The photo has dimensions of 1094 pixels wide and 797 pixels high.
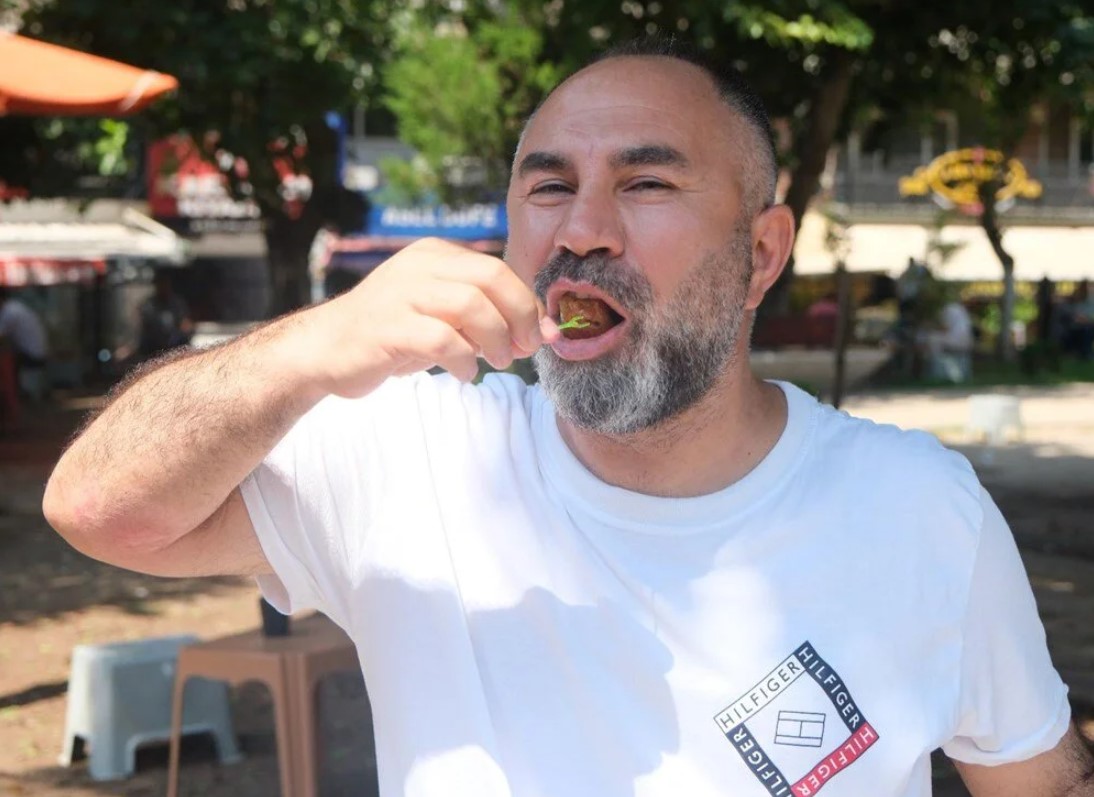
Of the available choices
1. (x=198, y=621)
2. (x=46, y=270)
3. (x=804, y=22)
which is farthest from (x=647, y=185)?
(x=46, y=270)

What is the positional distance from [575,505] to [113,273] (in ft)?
87.5

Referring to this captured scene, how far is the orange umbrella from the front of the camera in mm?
6945

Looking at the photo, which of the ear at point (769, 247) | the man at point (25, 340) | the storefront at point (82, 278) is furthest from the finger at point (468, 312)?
the storefront at point (82, 278)

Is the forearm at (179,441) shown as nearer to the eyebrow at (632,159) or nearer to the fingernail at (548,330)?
the fingernail at (548,330)

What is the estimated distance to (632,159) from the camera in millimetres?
1988

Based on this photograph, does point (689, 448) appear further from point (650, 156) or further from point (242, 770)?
point (242, 770)

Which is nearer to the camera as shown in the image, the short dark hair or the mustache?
the mustache

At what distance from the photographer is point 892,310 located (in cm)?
3297

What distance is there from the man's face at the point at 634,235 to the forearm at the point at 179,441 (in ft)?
1.16

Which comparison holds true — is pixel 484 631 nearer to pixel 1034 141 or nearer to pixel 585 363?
pixel 585 363

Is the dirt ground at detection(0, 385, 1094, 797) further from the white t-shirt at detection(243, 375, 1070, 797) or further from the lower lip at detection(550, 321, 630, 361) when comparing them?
the lower lip at detection(550, 321, 630, 361)

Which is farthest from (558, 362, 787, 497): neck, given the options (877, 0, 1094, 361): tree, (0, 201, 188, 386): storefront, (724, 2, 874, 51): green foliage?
(0, 201, 188, 386): storefront

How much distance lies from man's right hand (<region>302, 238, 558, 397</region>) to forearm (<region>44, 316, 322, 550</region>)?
2.0 inches

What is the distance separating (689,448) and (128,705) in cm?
430
